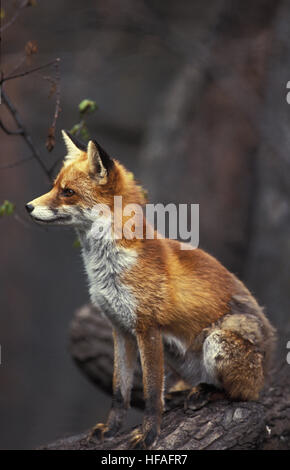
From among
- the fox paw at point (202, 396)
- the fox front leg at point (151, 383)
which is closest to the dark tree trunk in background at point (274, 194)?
the fox paw at point (202, 396)

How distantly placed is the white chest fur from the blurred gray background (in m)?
3.60

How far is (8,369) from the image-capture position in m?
10.9

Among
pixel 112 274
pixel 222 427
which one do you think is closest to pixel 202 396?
pixel 222 427

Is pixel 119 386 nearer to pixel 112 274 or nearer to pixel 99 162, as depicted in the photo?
pixel 112 274

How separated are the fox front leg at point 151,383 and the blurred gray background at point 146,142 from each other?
3.56 m

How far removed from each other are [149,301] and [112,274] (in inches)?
12.5

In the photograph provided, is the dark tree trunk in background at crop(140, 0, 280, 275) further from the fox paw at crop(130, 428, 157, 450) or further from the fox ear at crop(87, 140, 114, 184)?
the fox paw at crop(130, 428, 157, 450)

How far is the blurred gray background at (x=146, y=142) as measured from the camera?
27.8 feet

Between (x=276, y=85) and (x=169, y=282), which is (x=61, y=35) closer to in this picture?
(x=276, y=85)

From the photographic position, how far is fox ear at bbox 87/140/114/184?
156 inches

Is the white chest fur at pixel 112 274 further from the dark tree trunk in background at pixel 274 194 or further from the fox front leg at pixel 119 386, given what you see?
the dark tree trunk in background at pixel 274 194

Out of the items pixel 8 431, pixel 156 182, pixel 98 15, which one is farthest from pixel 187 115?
pixel 8 431

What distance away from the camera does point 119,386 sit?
14.3 feet

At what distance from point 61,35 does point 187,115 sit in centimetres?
268
